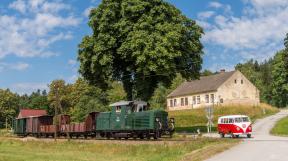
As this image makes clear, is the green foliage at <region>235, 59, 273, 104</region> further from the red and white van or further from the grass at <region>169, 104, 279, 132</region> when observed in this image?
the red and white van

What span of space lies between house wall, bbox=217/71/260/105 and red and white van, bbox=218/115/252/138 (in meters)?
39.2

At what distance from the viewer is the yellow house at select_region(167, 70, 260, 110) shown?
84.7 m

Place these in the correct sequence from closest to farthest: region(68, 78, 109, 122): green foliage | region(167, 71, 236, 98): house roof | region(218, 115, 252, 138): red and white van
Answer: region(218, 115, 252, 138): red and white van, region(167, 71, 236, 98): house roof, region(68, 78, 109, 122): green foliage

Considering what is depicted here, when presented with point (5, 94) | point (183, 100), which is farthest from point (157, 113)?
point (5, 94)

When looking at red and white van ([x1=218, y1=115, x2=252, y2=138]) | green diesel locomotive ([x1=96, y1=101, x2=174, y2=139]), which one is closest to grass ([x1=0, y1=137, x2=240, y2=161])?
green diesel locomotive ([x1=96, y1=101, x2=174, y2=139])

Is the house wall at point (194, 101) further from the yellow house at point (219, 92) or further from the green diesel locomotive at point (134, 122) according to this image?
the green diesel locomotive at point (134, 122)

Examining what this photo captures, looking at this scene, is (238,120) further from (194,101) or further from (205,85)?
(194,101)

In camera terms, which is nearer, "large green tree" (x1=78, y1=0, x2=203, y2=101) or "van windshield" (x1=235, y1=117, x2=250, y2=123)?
"van windshield" (x1=235, y1=117, x2=250, y2=123)

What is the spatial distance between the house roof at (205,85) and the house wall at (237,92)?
1021mm

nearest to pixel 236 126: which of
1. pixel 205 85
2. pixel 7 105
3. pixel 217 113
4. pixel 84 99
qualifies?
pixel 217 113

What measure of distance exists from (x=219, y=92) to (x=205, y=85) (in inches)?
208

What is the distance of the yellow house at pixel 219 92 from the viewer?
8469 cm

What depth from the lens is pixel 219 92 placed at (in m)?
84.0

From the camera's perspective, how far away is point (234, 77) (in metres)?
86.9
